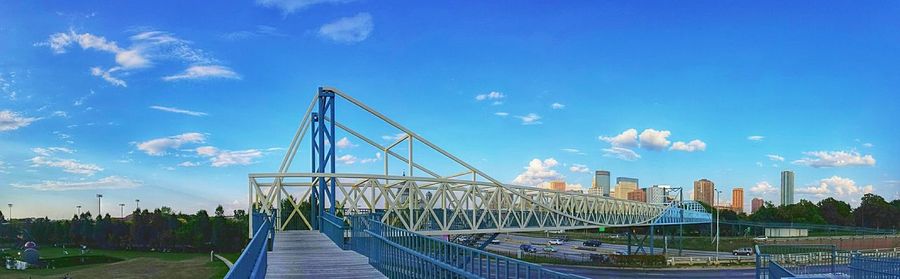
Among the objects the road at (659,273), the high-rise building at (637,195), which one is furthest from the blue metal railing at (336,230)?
the high-rise building at (637,195)

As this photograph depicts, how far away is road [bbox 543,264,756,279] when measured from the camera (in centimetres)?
6016

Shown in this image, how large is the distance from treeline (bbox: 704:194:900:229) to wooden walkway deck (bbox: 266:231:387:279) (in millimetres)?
111648

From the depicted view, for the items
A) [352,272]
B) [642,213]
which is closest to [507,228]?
[642,213]

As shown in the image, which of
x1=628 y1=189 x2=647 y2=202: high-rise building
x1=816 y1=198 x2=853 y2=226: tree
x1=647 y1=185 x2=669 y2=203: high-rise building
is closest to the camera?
x1=647 y1=185 x2=669 y2=203: high-rise building

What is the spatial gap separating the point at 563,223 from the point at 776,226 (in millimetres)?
50497

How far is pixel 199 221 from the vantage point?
121 meters

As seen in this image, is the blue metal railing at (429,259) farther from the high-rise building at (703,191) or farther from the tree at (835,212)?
the high-rise building at (703,191)

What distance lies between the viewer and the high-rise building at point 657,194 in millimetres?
112644

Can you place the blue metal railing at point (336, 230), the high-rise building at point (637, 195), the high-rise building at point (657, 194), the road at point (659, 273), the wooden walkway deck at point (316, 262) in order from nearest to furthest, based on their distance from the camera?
the wooden walkway deck at point (316, 262), the blue metal railing at point (336, 230), the road at point (659, 273), the high-rise building at point (657, 194), the high-rise building at point (637, 195)

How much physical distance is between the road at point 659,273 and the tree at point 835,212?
7858cm

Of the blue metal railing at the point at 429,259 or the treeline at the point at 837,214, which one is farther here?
the treeline at the point at 837,214

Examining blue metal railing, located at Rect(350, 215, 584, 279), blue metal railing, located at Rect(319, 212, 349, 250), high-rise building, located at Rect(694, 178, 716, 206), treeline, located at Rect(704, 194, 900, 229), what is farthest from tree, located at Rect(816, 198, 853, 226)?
blue metal railing, located at Rect(350, 215, 584, 279)

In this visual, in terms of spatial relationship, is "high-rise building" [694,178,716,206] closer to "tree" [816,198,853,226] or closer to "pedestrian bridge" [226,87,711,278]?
"tree" [816,198,853,226]

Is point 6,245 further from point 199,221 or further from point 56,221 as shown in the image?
point 199,221
